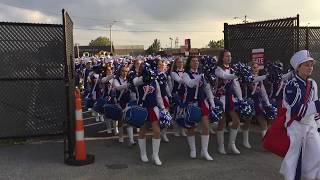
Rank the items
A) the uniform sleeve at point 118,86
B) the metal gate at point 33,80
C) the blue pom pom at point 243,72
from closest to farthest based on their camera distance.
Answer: the metal gate at point 33,80 < the blue pom pom at point 243,72 < the uniform sleeve at point 118,86

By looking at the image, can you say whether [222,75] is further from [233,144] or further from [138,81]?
[138,81]

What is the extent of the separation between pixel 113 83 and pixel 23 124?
2.29m

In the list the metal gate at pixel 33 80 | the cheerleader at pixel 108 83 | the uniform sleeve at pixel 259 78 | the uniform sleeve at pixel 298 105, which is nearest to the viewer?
the uniform sleeve at pixel 298 105

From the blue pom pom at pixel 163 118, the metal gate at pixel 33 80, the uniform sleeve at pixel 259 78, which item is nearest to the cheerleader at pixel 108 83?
the metal gate at pixel 33 80

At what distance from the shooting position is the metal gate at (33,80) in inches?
360

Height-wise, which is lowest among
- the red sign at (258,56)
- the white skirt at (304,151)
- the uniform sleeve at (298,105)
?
the white skirt at (304,151)

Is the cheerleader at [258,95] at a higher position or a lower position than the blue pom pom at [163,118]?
higher

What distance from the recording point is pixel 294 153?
6.21 m

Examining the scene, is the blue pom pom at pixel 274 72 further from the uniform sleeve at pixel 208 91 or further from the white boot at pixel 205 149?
the white boot at pixel 205 149

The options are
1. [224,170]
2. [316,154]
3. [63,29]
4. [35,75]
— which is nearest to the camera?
[316,154]

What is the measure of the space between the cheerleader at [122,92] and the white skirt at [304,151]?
4.59 metres

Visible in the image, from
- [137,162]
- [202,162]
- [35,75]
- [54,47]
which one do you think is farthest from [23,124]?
[202,162]

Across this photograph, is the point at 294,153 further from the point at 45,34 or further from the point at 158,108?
the point at 45,34

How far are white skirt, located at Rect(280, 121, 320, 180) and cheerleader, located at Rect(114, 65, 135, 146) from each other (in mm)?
4587
